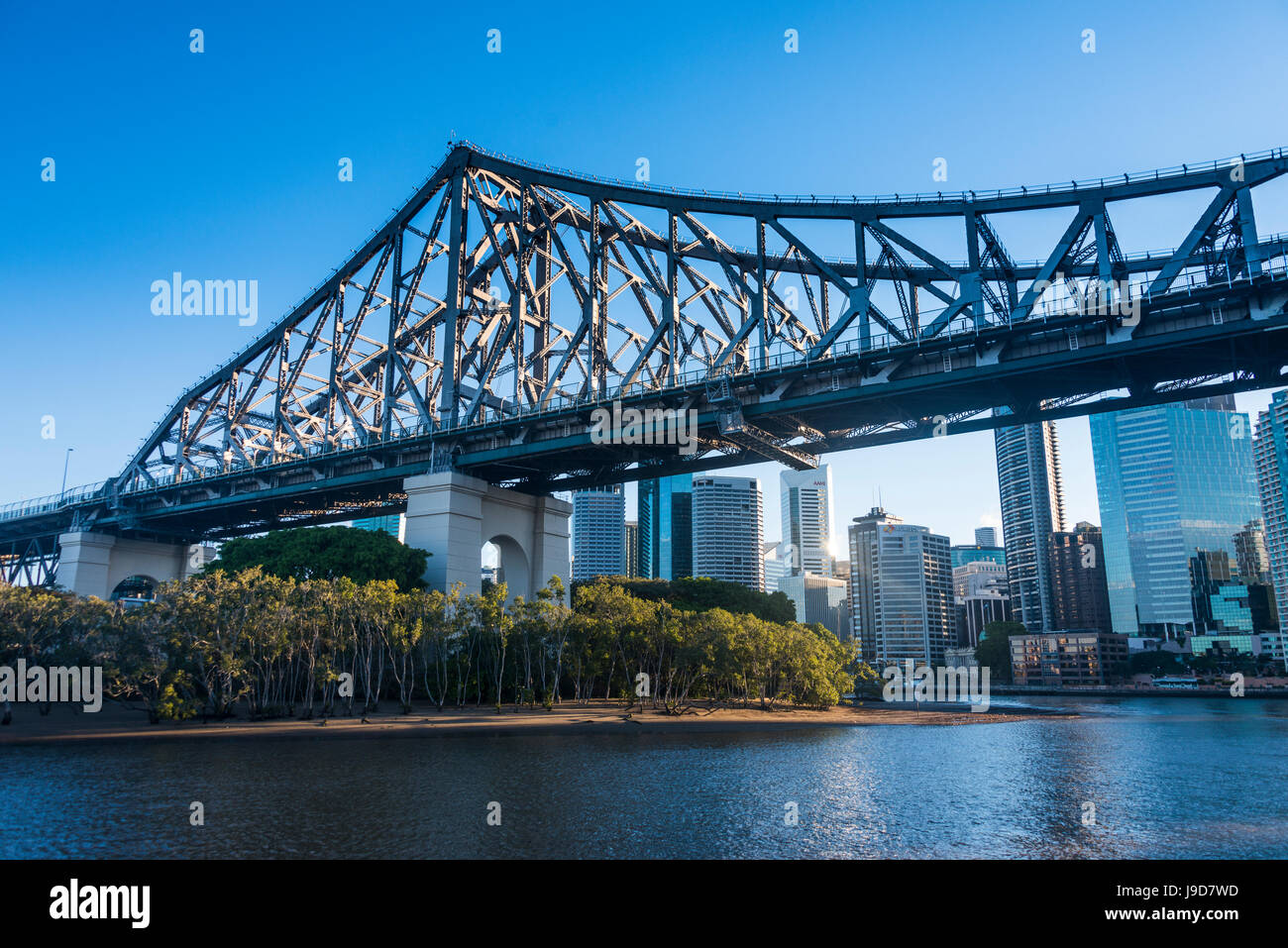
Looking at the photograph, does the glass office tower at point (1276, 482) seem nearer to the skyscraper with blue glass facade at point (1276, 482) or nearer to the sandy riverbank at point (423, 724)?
the skyscraper with blue glass facade at point (1276, 482)

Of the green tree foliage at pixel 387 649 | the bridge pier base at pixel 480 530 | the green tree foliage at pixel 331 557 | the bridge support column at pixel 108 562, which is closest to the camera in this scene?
the green tree foliage at pixel 387 649

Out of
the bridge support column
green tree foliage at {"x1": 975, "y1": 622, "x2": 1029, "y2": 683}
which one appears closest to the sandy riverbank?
the bridge support column

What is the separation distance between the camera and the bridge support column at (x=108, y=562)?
99688 millimetres

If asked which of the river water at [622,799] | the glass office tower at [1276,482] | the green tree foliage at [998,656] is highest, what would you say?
the glass office tower at [1276,482]

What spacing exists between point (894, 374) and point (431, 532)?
129 feet

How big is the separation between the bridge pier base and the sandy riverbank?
514 inches

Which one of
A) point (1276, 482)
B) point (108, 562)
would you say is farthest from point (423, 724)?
point (1276, 482)

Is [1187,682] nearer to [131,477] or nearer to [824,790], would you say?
[824,790]

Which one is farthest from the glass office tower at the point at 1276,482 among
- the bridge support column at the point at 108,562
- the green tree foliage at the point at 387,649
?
the bridge support column at the point at 108,562

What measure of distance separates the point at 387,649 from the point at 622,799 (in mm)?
35425

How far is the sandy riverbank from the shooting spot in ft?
148

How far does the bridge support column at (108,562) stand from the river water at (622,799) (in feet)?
227
